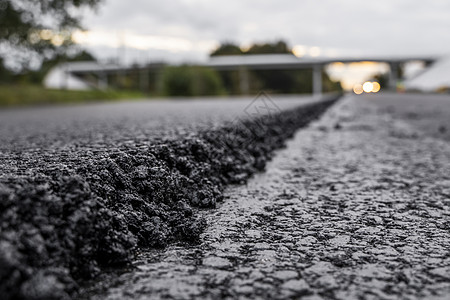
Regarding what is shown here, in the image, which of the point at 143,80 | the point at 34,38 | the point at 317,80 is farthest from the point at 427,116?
the point at 143,80

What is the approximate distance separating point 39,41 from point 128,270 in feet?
48.2

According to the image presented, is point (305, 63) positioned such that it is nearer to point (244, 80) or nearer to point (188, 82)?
point (244, 80)

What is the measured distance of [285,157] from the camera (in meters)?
2.87

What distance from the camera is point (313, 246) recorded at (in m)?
1.22

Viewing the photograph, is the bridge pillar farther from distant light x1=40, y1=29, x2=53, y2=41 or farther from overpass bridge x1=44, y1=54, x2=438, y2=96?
distant light x1=40, y1=29, x2=53, y2=41

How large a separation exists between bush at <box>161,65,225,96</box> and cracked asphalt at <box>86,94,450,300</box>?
4027 centimetres

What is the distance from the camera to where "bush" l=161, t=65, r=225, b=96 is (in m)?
42.1

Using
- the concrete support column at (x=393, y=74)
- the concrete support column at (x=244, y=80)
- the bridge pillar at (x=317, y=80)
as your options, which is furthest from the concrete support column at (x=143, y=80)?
the concrete support column at (x=393, y=74)

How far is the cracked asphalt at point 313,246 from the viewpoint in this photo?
96 centimetres

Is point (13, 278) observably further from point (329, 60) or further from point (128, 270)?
point (329, 60)

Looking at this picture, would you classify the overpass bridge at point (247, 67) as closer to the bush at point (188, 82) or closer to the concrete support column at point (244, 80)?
the concrete support column at point (244, 80)

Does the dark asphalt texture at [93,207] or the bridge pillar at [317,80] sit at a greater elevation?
the bridge pillar at [317,80]

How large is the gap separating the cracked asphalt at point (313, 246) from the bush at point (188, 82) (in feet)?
132

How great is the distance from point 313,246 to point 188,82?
4157 cm
